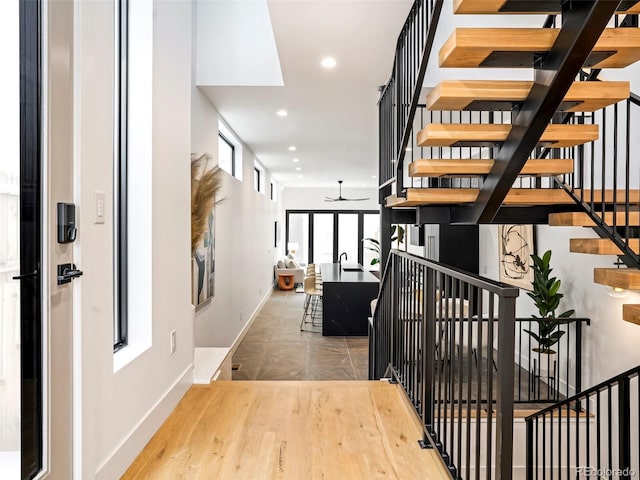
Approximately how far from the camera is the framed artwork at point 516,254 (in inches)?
211

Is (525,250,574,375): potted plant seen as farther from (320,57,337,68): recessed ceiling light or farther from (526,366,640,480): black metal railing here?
(320,57,337,68): recessed ceiling light

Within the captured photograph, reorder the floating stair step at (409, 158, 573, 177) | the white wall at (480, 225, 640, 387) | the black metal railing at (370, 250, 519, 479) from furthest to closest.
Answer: the white wall at (480, 225, 640, 387), the floating stair step at (409, 158, 573, 177), the black metal railing at (370, 250, 519, 479)

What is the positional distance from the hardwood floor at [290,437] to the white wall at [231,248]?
155 centimetres

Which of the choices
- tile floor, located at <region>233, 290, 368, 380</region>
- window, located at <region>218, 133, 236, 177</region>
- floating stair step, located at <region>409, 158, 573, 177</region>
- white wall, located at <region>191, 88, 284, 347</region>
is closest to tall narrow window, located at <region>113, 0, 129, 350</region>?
floating stair step, located at <region>409, 158, 573, 177</region>

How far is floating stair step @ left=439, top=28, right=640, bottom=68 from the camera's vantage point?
1.70 metres

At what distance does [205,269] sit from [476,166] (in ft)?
9.05

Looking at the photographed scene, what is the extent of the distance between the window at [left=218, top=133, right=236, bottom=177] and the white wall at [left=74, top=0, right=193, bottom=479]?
2674mm

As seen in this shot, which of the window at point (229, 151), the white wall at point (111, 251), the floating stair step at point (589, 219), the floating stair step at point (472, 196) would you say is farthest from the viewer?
the window at point (229, 151)

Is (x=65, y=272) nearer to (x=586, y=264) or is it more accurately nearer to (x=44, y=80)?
(x=44, y=80)

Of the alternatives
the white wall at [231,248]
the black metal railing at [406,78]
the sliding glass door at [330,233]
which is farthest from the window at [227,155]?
the sliding glass door at [330,233]

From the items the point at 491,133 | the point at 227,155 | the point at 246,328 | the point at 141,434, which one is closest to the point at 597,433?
the point at 491,133

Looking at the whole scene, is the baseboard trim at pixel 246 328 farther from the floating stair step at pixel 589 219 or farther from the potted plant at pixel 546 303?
the floating stair step at pixel 589 219

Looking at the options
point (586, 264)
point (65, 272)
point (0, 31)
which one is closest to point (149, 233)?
point (65, 272)

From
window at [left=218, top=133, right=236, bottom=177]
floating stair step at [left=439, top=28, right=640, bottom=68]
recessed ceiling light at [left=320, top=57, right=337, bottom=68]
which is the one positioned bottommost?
floating stair step at [left=439, top=28, right=640, bottom=68]
